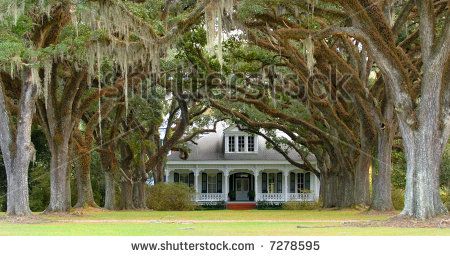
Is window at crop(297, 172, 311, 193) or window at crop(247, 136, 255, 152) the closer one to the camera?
window at crop(247, 136, 255, 152)

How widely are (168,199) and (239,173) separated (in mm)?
18285

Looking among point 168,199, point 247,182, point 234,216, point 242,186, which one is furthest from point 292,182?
point 234,216

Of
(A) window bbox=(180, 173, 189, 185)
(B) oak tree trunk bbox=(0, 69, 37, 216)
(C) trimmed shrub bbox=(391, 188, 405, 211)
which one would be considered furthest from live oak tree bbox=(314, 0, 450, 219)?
(A) window bbox=(180, 173, 189, 185)

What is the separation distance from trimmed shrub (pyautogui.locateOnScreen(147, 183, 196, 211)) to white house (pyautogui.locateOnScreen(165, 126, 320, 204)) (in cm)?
1313

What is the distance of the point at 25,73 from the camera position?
2194 centimetres

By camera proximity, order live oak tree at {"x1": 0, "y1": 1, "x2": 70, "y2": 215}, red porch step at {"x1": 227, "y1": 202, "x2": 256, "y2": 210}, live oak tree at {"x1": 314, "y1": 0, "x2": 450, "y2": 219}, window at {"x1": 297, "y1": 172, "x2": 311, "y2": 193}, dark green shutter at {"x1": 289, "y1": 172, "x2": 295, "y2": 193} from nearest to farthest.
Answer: live oak tree at {"x1": 314, "y1": 0, "x2": 450, "y2": 219} → live oak tree at {"x1": 0, "y1": 1, "x2": 70, "y2": 215} → red porch step at {"x1": 227, "y1": 202, "x2": 256, "y2": 210} → window at {"x1": 297, "y1": 172, "x2": 311, "y2": 193} → dark green shutter at {"x1": 289, "y1": 172, "x2": 295, "y2": 193}

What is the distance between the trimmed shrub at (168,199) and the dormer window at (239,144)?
14825 mm

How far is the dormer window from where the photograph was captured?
5447cm

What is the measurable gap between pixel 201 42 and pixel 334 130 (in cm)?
808

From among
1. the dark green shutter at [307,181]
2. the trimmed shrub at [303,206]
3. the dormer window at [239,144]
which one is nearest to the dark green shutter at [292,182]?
the dark green shutter at [307,181]

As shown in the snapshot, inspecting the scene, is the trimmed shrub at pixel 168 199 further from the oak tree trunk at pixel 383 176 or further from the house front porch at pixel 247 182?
the oak tree trunk at pixel 383 176

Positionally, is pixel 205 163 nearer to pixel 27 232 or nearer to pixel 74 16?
pixel 74 16

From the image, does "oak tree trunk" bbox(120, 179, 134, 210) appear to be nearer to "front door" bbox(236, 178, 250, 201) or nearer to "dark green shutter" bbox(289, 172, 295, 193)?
"front door" bbox(236, 178, 250, 201)
